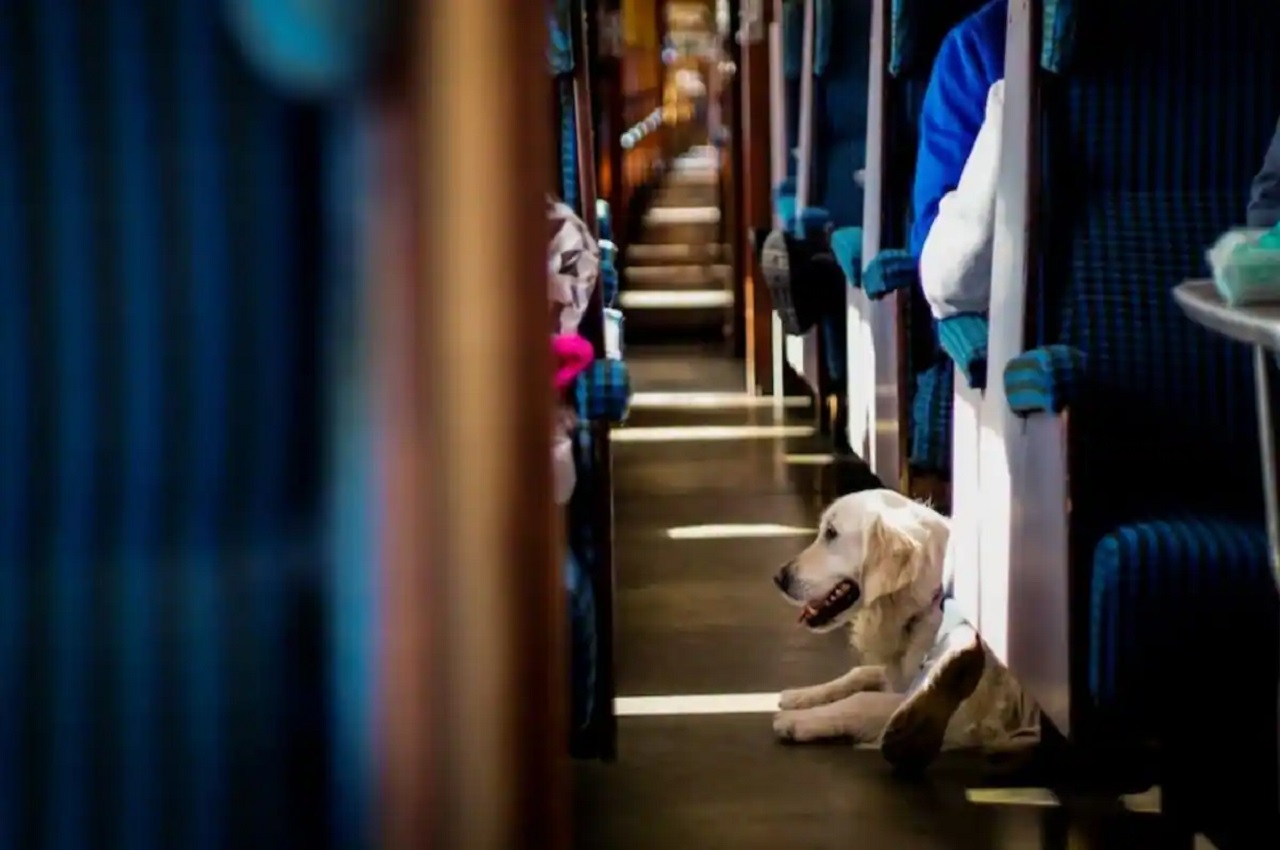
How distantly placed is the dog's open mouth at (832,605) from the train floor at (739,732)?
0.16 meters

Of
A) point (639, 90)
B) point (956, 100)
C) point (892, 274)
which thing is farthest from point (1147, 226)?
point (639, 90)

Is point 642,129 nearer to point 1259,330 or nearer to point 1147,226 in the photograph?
point 1147,226

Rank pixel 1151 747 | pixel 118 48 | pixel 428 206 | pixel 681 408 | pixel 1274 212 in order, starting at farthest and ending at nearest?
1. pixel 681 408
2. pixel 1151 747
3. pixel 1274 212
4. pixel 118 48
5. pixel 428 206

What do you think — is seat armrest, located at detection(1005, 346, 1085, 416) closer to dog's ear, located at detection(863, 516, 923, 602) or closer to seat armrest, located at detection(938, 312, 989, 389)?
seat armrest, located at detection(938, 312, 989, 389)

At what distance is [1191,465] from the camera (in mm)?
2307

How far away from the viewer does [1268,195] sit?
1.86m

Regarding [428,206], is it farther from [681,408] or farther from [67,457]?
[681,408]

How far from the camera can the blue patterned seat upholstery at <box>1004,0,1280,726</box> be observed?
7.50 ft

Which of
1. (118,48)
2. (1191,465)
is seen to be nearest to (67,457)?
(118,48)

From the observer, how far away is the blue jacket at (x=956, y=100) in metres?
2.85

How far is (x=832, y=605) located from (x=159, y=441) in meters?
2.34

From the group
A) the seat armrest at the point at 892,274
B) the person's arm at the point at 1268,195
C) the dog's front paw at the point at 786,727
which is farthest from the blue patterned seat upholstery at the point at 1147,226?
the seat armrest at the point at 892,274

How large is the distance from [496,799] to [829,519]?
2421 millimetres

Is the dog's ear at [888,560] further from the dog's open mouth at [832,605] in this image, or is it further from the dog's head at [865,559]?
the dog's open mouth at [832,605]
